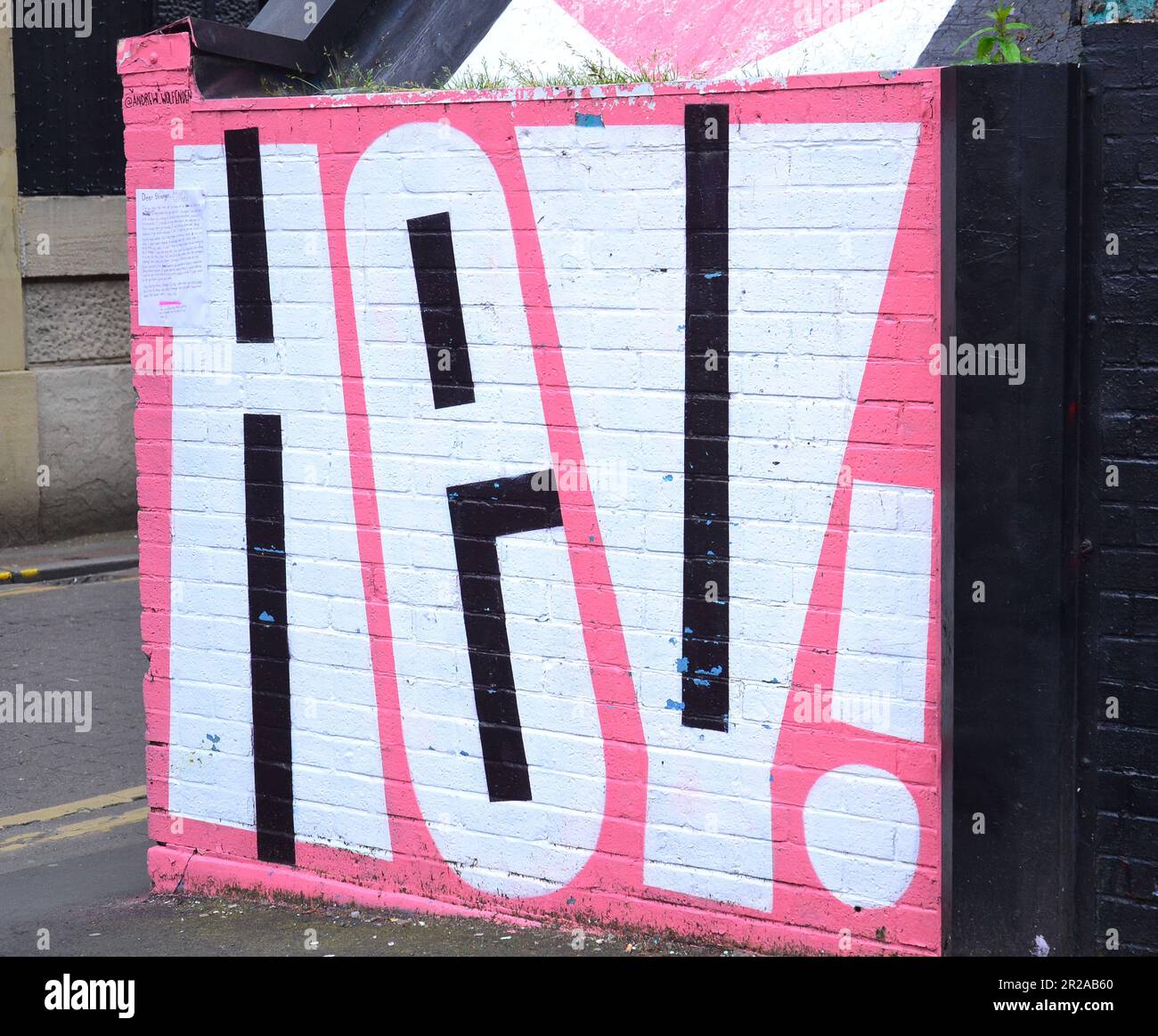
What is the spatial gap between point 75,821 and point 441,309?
3.13 meters

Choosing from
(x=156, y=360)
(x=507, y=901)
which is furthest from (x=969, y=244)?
(x=156, y=360)

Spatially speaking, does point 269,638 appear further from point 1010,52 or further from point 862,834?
point 1010,52

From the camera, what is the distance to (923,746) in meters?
3.96

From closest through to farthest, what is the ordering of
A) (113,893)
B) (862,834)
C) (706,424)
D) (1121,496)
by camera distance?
(1121,496), (862,834), (706,424), (113,893)

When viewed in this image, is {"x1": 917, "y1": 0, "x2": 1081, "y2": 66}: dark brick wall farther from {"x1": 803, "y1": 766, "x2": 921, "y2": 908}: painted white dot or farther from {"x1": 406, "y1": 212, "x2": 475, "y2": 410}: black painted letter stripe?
{"x1": 803, "y1": 766, "x2": 921, "y2": 908}: painted white dot

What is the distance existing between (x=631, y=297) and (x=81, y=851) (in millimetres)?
3387

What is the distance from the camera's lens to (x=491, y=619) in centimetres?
464

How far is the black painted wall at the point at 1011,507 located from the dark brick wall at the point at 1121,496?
50 millimetres

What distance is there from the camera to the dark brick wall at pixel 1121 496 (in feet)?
11.8

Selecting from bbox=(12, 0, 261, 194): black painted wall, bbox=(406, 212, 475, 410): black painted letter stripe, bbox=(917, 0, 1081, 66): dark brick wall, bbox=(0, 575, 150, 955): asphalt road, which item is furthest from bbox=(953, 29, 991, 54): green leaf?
bbox=(12, 0, 261, 194): black painted wall

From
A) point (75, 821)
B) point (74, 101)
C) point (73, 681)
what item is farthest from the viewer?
point (74, 101)

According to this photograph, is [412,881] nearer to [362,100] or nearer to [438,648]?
[438,648]

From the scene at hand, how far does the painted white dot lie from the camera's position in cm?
401

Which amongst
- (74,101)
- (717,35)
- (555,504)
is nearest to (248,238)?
(555,504)
